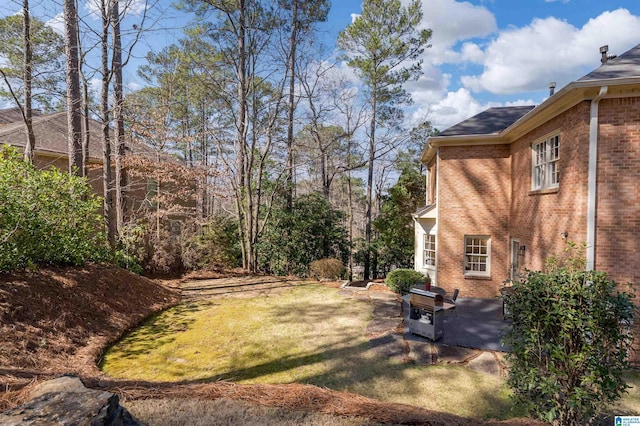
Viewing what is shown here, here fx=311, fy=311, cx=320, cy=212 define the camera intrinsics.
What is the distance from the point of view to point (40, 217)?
672 centimetres

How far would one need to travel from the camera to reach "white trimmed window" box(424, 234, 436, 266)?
12070mm

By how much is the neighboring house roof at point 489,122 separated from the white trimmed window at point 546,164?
2.12 meters

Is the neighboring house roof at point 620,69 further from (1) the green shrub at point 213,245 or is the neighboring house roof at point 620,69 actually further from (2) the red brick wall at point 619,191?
(1) the green shrub at point 213,245

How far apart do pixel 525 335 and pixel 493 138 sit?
8693 millimetres

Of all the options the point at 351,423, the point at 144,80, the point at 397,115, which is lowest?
the point at 351,423

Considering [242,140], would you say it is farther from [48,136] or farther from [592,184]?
[592,184]

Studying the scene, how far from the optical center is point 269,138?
44.7 ft

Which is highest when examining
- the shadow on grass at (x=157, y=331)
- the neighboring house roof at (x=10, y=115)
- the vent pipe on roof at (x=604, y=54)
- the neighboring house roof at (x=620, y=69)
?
the neighboring house roof at (x=10, y=115)

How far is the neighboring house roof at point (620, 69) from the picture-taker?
595cm

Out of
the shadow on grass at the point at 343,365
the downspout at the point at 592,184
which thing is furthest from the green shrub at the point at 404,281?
the downspout at the point at 592,184

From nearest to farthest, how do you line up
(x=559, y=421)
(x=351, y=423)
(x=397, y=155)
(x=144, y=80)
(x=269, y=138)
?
(x=351, y=423) → (x=559, y=421) → (x=269, y=138) → (x=144, y=80) → (x=397, y=155)

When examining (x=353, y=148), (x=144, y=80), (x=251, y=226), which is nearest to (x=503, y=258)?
(x=251, y=226)

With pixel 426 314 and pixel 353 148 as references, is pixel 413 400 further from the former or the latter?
pixel 353 148

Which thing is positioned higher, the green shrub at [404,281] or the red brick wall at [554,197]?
the red brick wall at [554,197]
